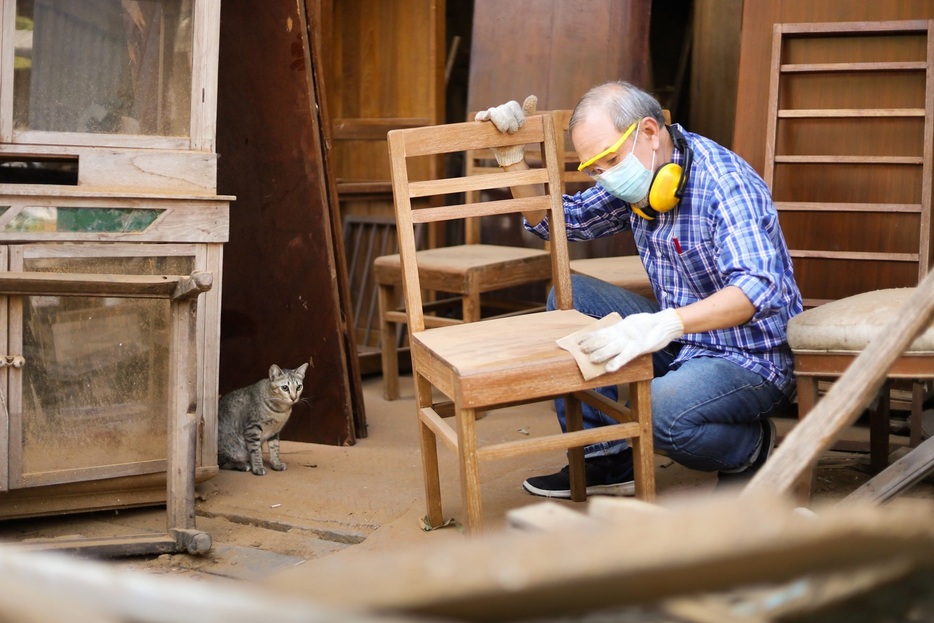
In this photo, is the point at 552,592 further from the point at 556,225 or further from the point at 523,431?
the point at 523,431

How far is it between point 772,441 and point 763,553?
2.17 metres

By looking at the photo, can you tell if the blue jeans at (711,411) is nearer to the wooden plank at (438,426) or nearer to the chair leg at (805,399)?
the chair leg at (805,399)

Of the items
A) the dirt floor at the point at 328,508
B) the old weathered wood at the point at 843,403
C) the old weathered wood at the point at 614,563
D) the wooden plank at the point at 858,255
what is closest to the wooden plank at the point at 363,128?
the dirt floor at the point at 328,508

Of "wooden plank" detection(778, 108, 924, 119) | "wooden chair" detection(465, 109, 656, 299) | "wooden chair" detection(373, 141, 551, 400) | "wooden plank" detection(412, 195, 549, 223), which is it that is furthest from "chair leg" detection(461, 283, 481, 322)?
"wooden plank" detection(778, 108, 924, 119)

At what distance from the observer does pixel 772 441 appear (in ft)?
9.20

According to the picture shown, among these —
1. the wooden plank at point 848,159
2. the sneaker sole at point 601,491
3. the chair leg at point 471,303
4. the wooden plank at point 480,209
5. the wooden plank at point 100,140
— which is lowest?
the sneaker sole at point 601,491

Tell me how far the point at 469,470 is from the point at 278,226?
1.95 m

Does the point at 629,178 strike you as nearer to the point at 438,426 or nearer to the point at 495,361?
the point at 495,361

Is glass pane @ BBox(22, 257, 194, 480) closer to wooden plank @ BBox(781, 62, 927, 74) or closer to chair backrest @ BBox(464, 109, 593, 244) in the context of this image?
chair backrest @ BBox(464, 109, 593, 244)

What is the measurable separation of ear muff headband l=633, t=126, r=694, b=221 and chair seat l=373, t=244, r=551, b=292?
59.5 inches

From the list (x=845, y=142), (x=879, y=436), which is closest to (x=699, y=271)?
(x=879, y=436)

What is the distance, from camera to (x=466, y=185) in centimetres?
280

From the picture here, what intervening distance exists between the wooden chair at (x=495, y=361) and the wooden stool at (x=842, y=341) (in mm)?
389

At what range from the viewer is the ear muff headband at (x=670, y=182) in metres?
2.58
